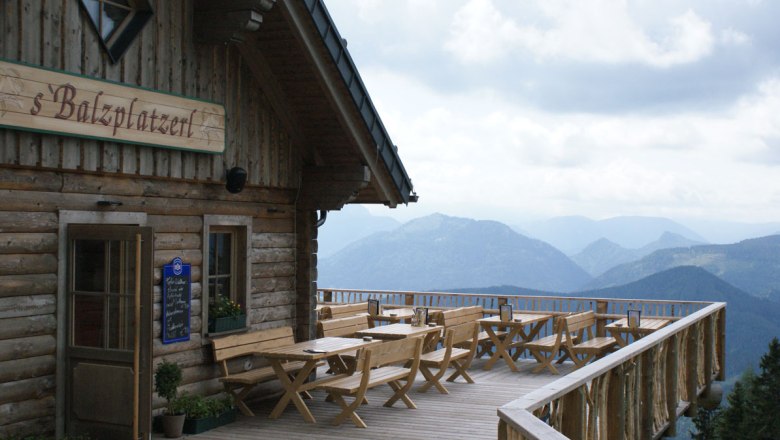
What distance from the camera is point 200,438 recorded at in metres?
9.43

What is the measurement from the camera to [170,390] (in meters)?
9.34

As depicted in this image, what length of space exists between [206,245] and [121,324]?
2.25m

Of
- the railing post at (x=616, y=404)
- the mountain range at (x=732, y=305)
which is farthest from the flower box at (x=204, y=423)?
the mountain range at (x=732, y=305)

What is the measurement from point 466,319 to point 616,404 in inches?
307

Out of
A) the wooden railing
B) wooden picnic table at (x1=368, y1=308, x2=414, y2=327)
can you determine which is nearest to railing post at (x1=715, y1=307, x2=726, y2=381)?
the wooden railing

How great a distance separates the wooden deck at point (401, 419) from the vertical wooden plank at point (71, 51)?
324cm

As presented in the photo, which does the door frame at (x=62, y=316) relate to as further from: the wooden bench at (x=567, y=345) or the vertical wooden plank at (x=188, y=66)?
the wooden bench at (x=567, y=345)

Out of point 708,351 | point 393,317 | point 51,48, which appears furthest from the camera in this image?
point 393,317

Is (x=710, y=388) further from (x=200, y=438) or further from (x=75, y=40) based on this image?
(x=75, y=40)

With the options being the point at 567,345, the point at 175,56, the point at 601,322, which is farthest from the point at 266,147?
the point at 601,322

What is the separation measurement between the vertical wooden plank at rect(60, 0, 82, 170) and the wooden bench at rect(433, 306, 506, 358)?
24.8 feet

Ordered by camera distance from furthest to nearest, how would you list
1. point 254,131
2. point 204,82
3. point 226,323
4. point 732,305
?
point 732,305
point 254,131
point 226,323
point 204,82

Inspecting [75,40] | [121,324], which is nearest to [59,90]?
[75,40]

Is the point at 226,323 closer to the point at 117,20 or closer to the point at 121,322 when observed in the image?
the point at 121,322
